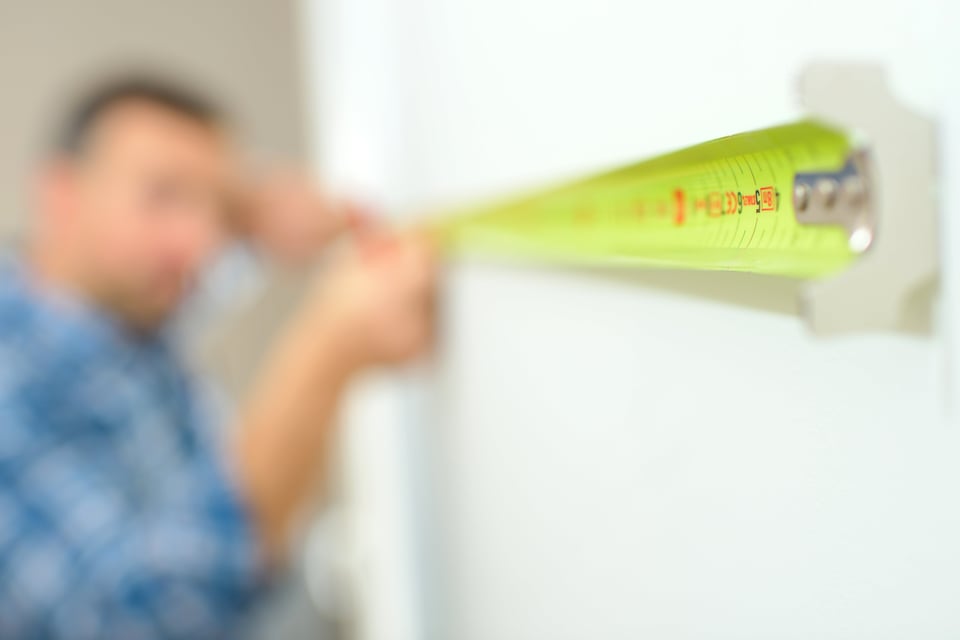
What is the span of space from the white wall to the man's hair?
0.78 meters

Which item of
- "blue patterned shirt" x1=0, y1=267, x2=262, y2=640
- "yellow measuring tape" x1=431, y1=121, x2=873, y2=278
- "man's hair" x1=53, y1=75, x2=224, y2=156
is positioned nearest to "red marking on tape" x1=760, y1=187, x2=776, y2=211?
"yellow measuring tape" x1=431, y1=121, x2=873, y2=278

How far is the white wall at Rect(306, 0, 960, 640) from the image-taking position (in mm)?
185

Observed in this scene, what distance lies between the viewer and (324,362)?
79 cm

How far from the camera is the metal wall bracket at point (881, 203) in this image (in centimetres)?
18

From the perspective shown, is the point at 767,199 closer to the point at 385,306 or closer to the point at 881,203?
the point at 881,203

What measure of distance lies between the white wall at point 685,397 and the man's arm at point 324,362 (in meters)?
0.17

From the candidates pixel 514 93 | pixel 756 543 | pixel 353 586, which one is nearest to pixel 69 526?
pixel 514 93

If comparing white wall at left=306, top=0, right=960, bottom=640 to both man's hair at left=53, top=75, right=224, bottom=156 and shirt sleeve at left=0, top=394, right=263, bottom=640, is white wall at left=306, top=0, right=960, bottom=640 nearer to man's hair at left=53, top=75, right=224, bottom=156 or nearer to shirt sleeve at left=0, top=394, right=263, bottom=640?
shirt sleeve at left=0, top=394, right=263, bottom=640

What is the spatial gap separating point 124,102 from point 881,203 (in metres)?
1.25

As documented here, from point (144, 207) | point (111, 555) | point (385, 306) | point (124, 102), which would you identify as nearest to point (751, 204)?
point (385, 306)

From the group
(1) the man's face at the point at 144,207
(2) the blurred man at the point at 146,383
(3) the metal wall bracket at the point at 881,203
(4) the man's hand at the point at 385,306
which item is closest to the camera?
(3) the metal wall bracket at the point at 881,203

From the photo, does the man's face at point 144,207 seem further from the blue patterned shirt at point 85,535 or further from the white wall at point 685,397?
the white wall at point 685,397

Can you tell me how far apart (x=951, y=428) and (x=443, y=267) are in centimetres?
55

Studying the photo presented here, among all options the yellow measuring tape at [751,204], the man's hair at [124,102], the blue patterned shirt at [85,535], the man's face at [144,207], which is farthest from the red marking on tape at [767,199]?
the man's hair at [124,102]
